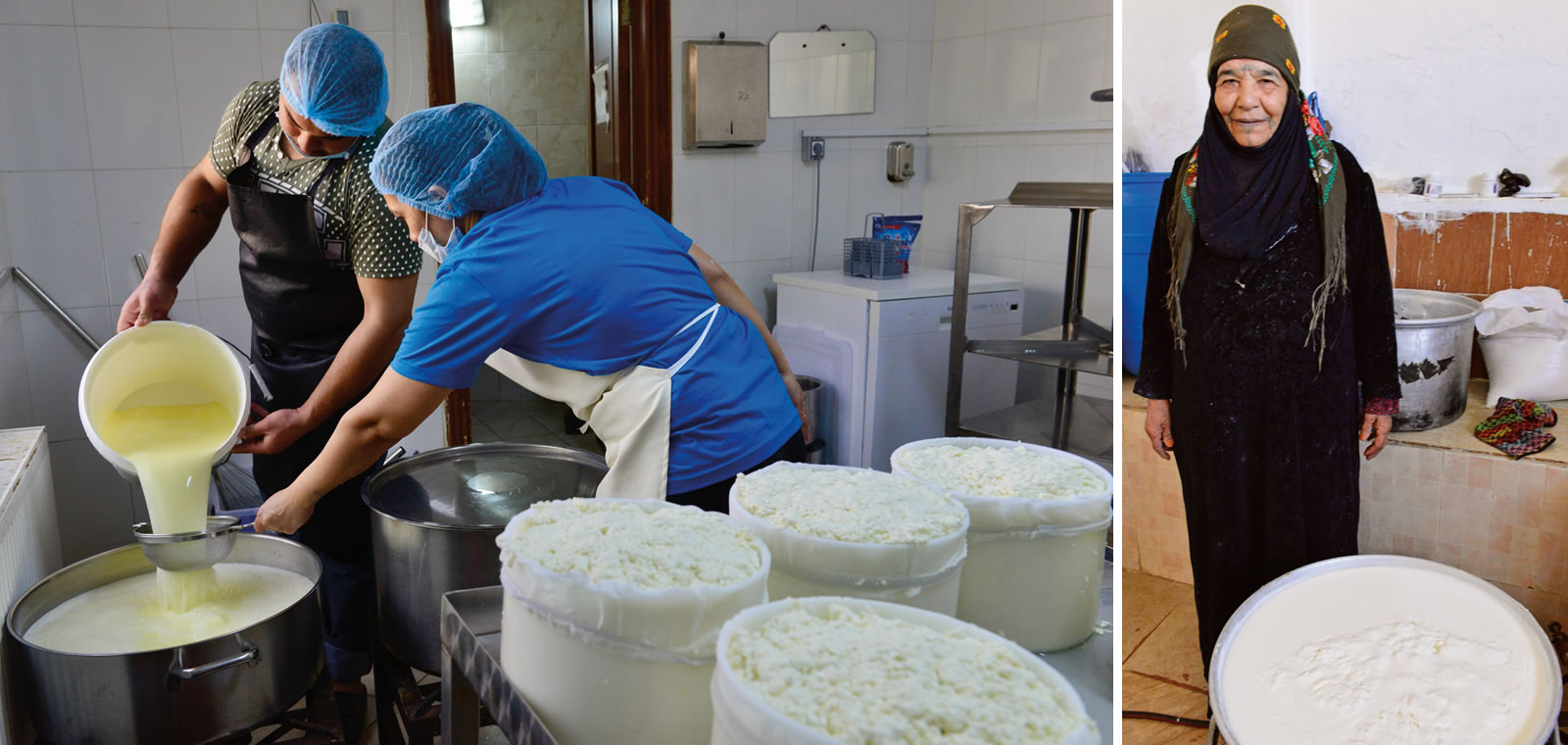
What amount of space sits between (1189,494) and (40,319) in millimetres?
2643

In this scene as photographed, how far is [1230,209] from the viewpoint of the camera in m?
1.61

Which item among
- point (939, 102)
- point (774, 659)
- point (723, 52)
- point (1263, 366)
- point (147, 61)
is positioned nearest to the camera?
point (774, 659)

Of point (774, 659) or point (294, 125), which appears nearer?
point (774, 659)

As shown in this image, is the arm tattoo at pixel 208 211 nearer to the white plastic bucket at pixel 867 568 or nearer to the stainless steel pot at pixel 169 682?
the stainless steel pot at pixel 169 682

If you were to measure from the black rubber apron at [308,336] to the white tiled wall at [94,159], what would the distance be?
718 mm

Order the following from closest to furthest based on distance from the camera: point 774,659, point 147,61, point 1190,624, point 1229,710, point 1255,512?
point 774,659
point 1229,710
point 1255,512
point 1190,624
point 147,61

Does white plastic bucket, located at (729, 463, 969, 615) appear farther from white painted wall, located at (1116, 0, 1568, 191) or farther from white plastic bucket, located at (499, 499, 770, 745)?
white painted wall, located at (1116, 0, 1568, 191)

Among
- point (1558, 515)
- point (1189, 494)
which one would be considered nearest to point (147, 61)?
point (1189, 494)

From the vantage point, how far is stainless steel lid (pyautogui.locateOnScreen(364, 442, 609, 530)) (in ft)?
4.25

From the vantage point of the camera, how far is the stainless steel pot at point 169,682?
1.30m

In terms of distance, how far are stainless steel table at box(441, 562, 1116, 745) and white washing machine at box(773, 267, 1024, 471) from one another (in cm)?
223

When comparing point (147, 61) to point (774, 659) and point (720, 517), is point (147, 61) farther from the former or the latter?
point (774, 659)

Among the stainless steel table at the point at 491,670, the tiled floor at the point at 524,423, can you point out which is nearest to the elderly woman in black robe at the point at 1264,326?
the stainless steel table at the point at 491,670

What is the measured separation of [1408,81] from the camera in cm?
174
